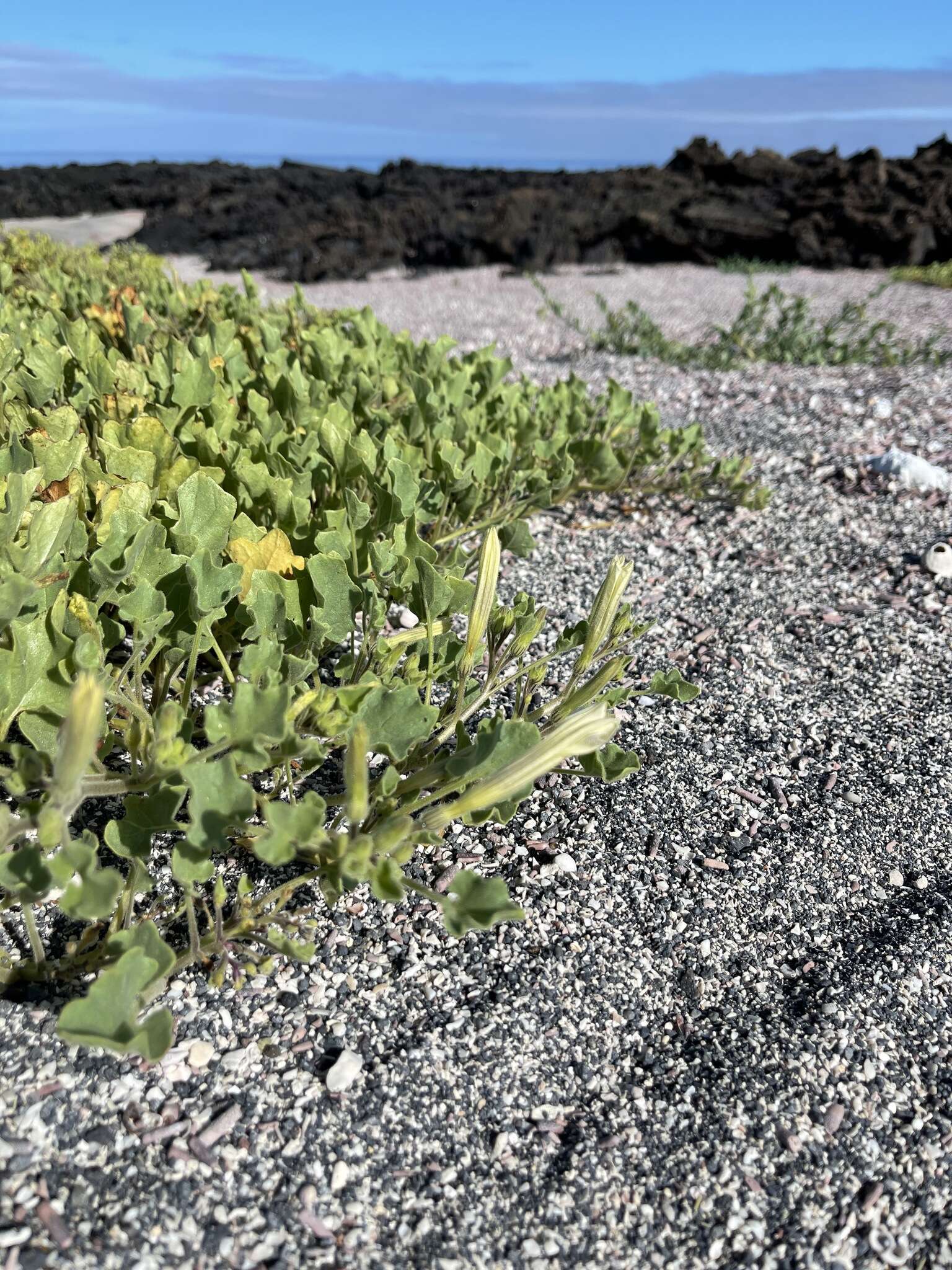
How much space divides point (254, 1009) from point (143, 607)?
2.09ft

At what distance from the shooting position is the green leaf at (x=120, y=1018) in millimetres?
1159

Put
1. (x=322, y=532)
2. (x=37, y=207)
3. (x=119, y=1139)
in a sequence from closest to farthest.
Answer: (x=119, y=1139)
(x=322, y=532)
(x=37, y=207)

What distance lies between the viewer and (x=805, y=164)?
1669 centimetres

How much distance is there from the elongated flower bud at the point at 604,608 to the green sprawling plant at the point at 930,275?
927 cm

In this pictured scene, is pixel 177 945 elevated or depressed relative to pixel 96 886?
depressed

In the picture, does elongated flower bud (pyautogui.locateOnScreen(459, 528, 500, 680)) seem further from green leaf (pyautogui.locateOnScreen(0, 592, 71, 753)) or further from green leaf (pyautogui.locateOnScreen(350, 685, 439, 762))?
green leaf (pyautogui.locateOnScreen(0, 592, 71, 753))

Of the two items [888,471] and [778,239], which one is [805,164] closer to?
[778,239]

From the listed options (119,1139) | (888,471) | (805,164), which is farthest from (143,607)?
(805,164)

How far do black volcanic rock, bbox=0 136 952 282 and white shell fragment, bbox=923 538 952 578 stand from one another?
1015 cm

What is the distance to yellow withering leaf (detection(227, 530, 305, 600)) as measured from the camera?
1.88m

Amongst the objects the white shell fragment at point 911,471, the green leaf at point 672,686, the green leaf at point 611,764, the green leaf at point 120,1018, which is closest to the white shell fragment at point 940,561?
the white shell fragment at point 911,471

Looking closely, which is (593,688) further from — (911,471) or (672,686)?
(911,471)

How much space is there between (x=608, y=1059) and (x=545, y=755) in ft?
1.68

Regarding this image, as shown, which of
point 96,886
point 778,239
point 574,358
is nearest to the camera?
point 96,886
